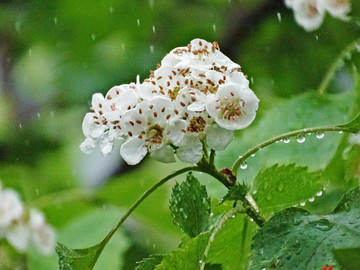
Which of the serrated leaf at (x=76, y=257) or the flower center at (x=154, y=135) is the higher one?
the flower center at (x=154, y=135)

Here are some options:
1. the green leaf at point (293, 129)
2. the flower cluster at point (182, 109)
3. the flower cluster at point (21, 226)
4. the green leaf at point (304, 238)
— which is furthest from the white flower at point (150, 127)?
the flower cluster at point (21, 226)

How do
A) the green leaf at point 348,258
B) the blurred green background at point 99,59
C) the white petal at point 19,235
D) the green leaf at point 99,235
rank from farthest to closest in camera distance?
the blurred green background at point 99,59 < the white petal at point 19,235 < the green leaf at point 99,235 < the green leaf at point 348,258

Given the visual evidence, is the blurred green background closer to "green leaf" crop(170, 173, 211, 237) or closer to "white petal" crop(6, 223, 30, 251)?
"white petal" crop(6, 223, 30, 251)

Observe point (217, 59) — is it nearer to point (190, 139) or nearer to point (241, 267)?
point (190, 139)

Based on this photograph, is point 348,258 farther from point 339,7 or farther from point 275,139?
point 339,7

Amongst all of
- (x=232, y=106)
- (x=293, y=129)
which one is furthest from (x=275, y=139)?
(x=293, y=129)

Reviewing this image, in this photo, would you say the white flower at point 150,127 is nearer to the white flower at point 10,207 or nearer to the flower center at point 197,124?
the flower center at point 197,124

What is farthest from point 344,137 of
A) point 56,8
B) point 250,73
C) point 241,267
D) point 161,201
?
point 56,8

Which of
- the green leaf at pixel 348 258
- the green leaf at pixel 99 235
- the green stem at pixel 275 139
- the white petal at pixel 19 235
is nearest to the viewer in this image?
the green leaf at pixel 348 258
